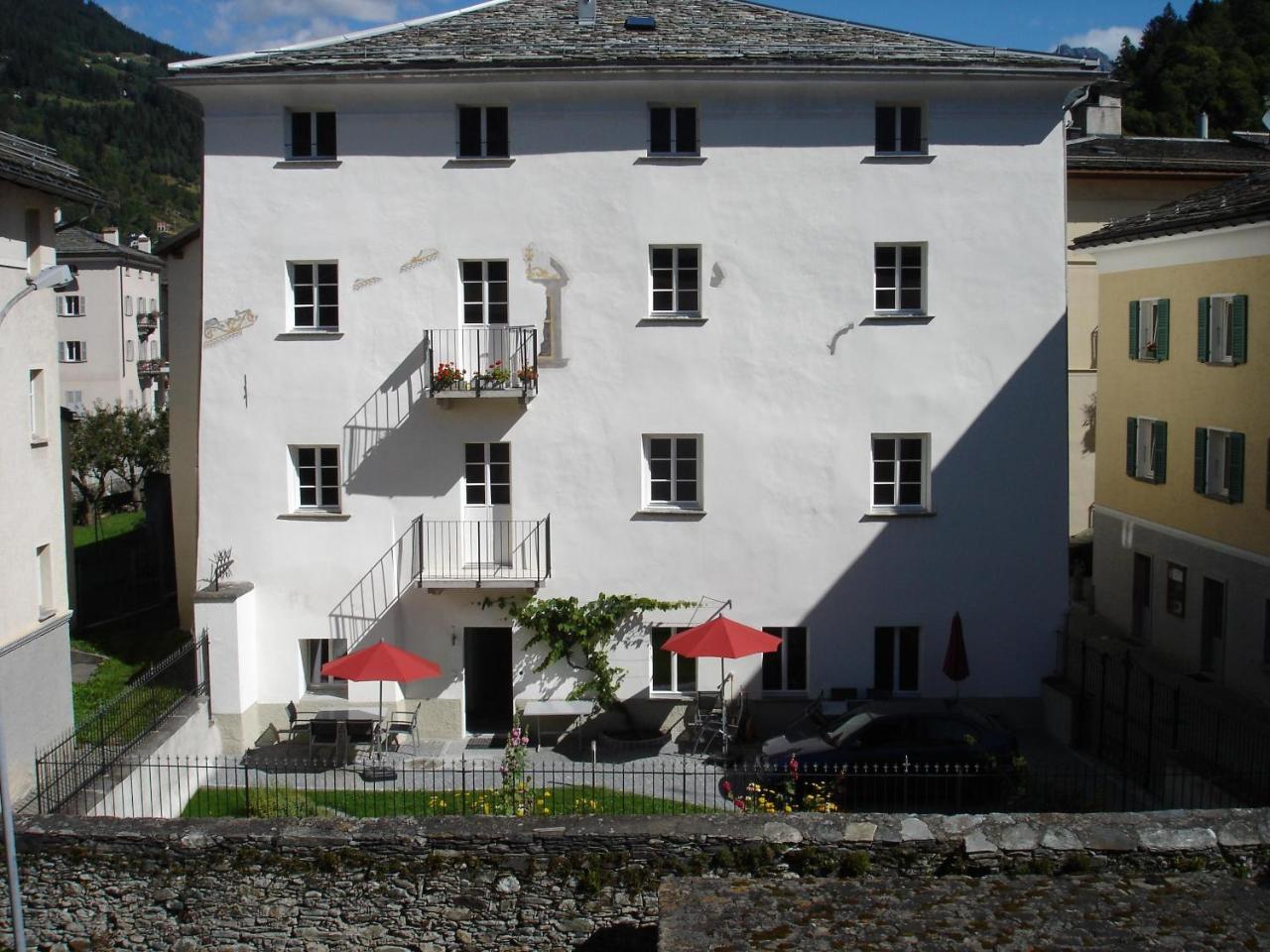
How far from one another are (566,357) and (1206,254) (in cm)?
1273

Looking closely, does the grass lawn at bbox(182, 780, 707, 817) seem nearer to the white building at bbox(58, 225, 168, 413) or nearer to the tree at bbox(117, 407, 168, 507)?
the tree at bbox(117, 407, 168, 507)

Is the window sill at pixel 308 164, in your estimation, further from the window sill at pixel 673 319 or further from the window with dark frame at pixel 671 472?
the window with dark frame at pixel 671 472

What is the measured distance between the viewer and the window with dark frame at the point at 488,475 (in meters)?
22.6

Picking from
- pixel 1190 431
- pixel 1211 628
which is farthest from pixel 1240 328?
pixel 1211 628

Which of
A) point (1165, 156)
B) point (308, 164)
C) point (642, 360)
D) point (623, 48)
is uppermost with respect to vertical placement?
point (1165, 156)

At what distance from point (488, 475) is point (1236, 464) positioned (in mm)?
13659

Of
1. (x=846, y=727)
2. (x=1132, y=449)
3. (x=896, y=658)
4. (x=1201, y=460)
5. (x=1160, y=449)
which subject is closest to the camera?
(x=846, y=727)

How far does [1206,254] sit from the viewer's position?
25.2 metres

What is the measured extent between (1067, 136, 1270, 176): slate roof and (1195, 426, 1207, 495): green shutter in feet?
34.6

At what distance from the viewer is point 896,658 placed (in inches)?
895

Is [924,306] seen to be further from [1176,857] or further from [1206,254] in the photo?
[1176,857]

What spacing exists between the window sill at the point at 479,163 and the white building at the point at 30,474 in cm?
607

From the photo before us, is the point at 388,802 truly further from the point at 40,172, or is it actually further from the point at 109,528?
the point at 109,528

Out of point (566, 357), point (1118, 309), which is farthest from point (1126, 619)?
point (566, 357)
